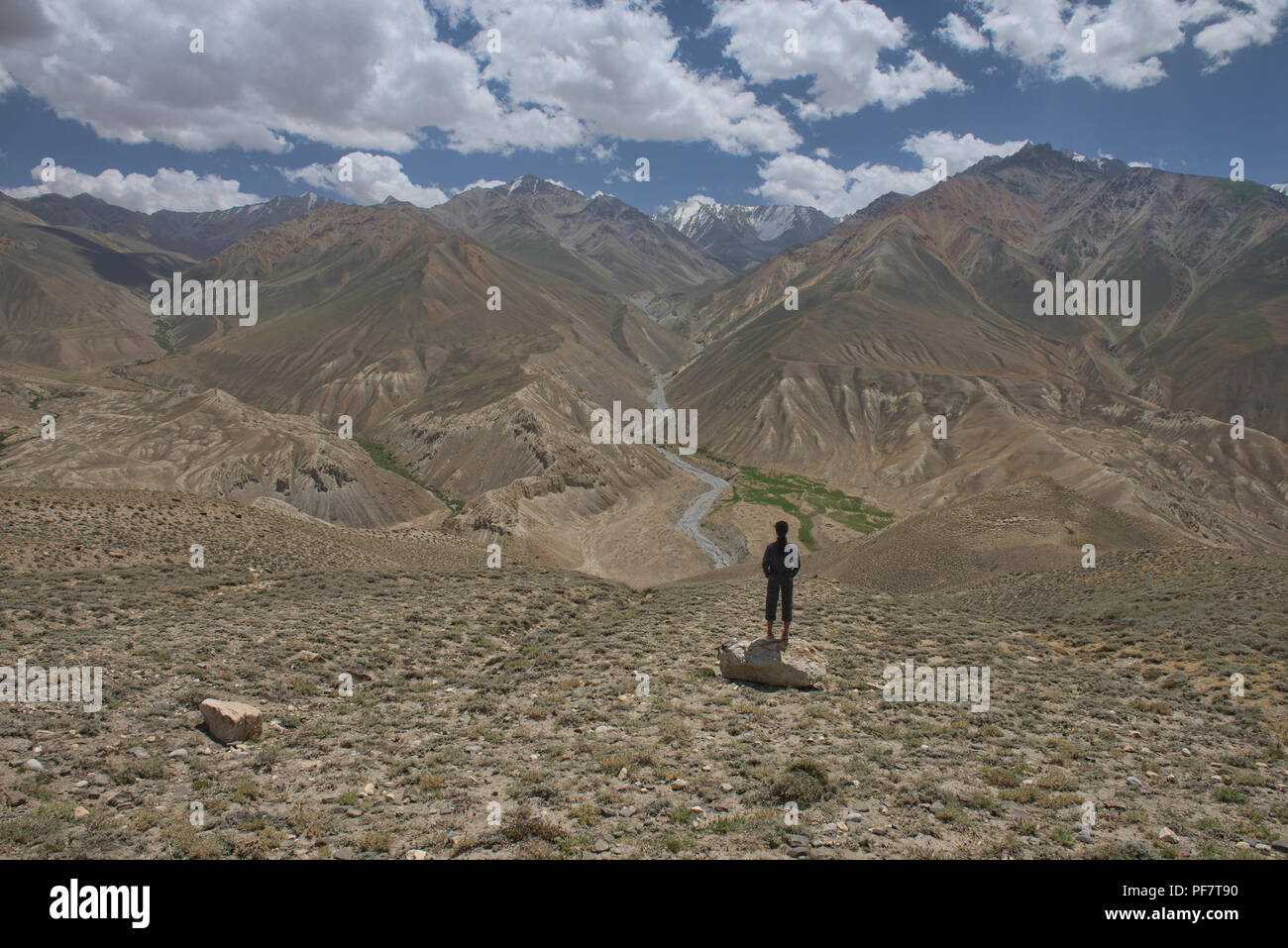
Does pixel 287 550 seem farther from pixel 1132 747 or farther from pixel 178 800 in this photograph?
pixel 1132 747

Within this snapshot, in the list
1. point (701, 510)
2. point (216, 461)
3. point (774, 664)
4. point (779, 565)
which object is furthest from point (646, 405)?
point (779, 565)

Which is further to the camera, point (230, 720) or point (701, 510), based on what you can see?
point (701, 510)

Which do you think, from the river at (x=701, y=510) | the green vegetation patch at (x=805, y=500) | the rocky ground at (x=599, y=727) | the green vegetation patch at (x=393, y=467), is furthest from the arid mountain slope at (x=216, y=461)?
the rocky ground at (x=599, y=727)

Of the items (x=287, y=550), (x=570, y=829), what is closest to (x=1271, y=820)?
(x=570, y=829)

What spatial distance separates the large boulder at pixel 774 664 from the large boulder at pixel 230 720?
9.12 m

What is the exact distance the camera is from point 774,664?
14930 millimetres

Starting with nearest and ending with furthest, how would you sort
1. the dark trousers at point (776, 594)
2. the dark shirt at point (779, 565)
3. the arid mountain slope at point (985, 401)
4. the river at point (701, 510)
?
the dark shirt at point (779, 565)
the dark trousers at point (776, 594)
the river at point (701, 510)
the arid mountain slope at point (985, 401)

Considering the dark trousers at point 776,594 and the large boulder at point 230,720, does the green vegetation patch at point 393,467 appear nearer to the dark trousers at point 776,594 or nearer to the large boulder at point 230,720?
the dark trousers at point 776,594

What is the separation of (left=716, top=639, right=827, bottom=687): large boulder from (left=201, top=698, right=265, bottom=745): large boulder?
9.12 metres

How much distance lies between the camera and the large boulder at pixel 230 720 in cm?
1140

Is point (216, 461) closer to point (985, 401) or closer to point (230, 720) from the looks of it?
point (230, 720)

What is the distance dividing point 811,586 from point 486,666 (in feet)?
48.1

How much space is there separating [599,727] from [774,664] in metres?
4.11
